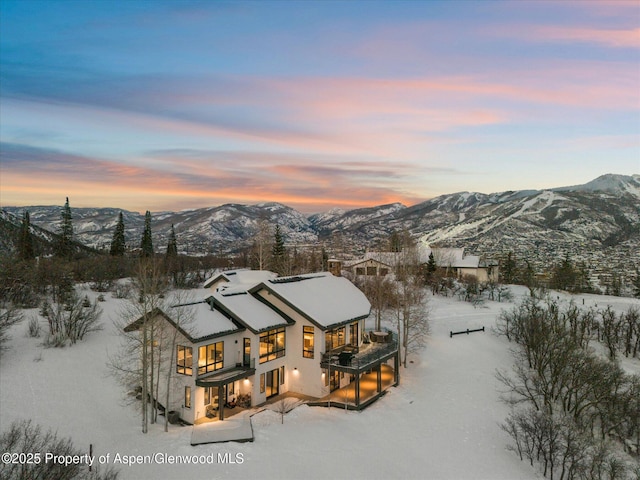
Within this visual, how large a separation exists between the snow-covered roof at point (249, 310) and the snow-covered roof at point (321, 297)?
127 cm

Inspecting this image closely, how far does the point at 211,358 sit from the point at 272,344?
449 centimetres

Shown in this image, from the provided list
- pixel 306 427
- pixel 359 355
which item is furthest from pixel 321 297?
pixel 306 427

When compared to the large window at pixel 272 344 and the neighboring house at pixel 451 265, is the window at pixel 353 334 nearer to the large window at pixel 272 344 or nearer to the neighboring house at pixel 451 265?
the large window at pixel 272 344

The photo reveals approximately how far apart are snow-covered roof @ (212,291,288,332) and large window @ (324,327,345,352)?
3.47m

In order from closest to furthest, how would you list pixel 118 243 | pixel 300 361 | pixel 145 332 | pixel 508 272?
pixel 145 332 < pixel 300 361 < pixel 118 243 < pixel 508 272

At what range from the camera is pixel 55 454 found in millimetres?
12750

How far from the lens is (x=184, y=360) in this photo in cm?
2370

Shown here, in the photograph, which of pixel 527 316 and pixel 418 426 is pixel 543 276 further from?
pixel 418 426

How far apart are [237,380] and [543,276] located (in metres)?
84.0

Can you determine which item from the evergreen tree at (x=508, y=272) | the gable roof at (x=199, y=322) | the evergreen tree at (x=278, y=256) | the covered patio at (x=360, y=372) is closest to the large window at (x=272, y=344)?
the gable roof at (x=199, y=322)

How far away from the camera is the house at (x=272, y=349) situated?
77.0 feet

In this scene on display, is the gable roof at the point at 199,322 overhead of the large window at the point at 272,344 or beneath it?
overhead

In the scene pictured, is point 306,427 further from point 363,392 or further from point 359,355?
point 359,355

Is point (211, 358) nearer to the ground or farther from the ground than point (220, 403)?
farther from the ground
